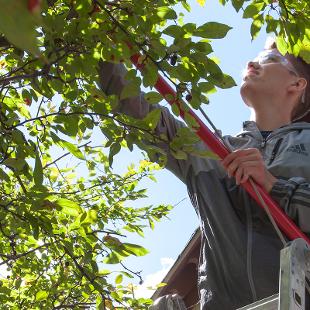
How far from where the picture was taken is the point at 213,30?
72.3 inches

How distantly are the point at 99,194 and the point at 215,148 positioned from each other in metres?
2.76

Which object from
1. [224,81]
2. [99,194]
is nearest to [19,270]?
[99,194]

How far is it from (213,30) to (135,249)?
117cm

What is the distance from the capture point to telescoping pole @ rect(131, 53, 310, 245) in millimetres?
1832

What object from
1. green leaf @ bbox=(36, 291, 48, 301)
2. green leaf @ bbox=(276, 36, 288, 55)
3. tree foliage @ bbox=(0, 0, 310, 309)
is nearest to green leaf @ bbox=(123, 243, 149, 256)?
tree foliage @ bbox=(0, 0, 310, 309)

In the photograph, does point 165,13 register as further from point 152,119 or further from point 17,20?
point 17,20

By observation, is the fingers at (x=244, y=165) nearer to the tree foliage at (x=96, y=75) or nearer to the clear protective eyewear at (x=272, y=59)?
the tree foliage at (x=96, y=75)

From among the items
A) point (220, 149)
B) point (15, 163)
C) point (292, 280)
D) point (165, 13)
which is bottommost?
point (292, 280)

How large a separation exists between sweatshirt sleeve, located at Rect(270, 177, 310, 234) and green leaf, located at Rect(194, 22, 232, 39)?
60cm

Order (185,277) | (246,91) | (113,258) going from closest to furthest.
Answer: (113,258), (246,91), (185,277)

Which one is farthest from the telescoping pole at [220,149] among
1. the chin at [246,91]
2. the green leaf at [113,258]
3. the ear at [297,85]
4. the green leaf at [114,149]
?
the ear at [297,85]

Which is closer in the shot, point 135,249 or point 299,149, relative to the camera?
point 299,149

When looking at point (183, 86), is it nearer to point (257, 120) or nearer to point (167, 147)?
point (167, 147)

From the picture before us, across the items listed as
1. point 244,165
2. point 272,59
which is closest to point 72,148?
point 244,165
